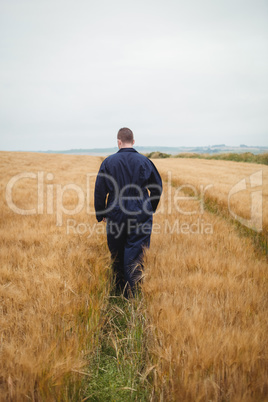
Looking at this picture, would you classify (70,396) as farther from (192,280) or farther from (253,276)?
(253,276)

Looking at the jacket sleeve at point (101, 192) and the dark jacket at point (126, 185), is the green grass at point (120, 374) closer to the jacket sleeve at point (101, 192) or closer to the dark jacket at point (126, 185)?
the dark jacket at point (126, 185)

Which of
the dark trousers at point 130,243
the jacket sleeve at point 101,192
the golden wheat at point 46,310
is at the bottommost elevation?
the golden wheat at point 46,310

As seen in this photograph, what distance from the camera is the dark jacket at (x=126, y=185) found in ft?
7.60

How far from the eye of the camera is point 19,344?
1302 mm

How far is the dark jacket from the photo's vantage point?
2.32 meters

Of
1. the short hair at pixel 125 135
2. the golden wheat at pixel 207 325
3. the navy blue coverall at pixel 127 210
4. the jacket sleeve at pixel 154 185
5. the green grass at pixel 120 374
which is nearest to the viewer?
the golden wheat at pixel 207 325

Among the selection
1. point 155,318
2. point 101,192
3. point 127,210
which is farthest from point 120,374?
point 101,192

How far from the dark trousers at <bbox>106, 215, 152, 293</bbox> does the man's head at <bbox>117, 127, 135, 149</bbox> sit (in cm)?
92

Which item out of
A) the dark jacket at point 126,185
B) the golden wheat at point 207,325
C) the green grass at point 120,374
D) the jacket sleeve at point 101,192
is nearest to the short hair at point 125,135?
the dark jacket at point 126,185

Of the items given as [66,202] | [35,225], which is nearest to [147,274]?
[35,225]

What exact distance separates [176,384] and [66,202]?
5335 millimetres

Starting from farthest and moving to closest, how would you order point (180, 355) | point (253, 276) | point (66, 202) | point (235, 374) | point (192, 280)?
1. point (66, 202)
2. point (253, 276)
3. point (192, 280)
4. point (180, 355)
5. point (235, 374)

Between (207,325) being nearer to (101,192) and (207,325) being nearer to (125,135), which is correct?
(101,192)

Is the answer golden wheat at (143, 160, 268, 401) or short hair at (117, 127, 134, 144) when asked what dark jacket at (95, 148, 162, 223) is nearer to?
short hair at (117, 127, 134, 144)
